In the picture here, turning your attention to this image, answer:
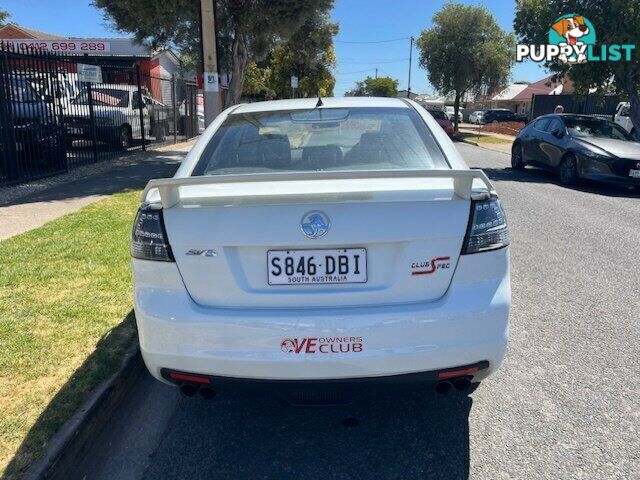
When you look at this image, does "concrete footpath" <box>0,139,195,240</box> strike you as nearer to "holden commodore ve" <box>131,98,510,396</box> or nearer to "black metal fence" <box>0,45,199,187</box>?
"black metal fence" <box>0,45,199,187</box>

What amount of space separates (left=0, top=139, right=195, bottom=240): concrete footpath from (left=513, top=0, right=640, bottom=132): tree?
10568mm

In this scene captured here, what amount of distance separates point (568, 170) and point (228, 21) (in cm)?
1030

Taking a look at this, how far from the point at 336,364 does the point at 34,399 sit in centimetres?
175

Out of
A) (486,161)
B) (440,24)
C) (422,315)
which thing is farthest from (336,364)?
(440,24)

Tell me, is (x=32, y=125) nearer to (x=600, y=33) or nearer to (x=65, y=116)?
(x=65, y=116)

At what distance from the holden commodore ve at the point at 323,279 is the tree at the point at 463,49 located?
3476 cm

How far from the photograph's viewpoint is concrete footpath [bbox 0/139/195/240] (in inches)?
283

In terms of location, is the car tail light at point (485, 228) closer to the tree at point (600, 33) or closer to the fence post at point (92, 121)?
the fence post at point (92, 121)

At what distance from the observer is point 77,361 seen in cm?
331

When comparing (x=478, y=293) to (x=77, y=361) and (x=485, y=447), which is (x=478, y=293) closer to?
(x=485, y=447)

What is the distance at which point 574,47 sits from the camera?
1454 centimetres

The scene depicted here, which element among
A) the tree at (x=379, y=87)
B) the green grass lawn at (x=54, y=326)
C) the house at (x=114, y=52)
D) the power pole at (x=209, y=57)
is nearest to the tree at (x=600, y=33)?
the power pole at (x=209, y=57)

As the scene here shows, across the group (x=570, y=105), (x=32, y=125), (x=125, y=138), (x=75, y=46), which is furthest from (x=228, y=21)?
(x=75, y=46)

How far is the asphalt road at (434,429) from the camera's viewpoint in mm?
2594
